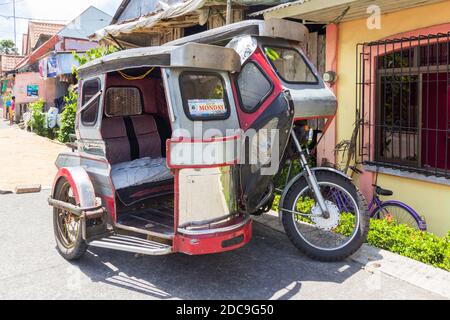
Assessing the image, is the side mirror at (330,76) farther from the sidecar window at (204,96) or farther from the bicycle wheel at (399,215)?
the sidecar window at (204,96)

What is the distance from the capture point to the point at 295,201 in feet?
14.4

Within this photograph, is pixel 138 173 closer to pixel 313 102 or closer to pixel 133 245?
pixel 133 245

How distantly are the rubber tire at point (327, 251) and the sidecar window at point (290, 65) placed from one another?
105 cm

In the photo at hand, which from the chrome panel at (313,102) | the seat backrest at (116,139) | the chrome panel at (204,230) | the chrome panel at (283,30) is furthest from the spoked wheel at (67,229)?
the chrome panel at (283,30)

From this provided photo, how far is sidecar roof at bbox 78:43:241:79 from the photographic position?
3.64m

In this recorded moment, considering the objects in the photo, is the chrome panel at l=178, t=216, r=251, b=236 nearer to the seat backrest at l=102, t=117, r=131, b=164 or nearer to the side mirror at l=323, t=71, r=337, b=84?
the seat backrest at l=102, t=117, r=131, b=164

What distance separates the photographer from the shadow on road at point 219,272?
3.75m

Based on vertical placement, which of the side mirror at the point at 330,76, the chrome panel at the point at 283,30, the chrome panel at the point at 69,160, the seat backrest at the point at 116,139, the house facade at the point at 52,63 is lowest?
the chrome panel at the point at 69,160

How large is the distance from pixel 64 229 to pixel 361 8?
4.98 meters

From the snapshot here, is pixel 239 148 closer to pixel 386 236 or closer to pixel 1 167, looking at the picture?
pixel 386 236

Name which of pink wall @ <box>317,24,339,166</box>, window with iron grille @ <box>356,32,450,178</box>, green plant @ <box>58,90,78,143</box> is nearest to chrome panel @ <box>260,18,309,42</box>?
window with iron grille @ <box>356,32,450,178</box>

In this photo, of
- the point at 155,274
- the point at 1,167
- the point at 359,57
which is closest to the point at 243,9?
the point at 359,57

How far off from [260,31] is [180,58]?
1.06m

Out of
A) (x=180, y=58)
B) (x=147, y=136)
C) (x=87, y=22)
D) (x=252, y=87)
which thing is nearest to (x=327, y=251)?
(x=252, y=87)
